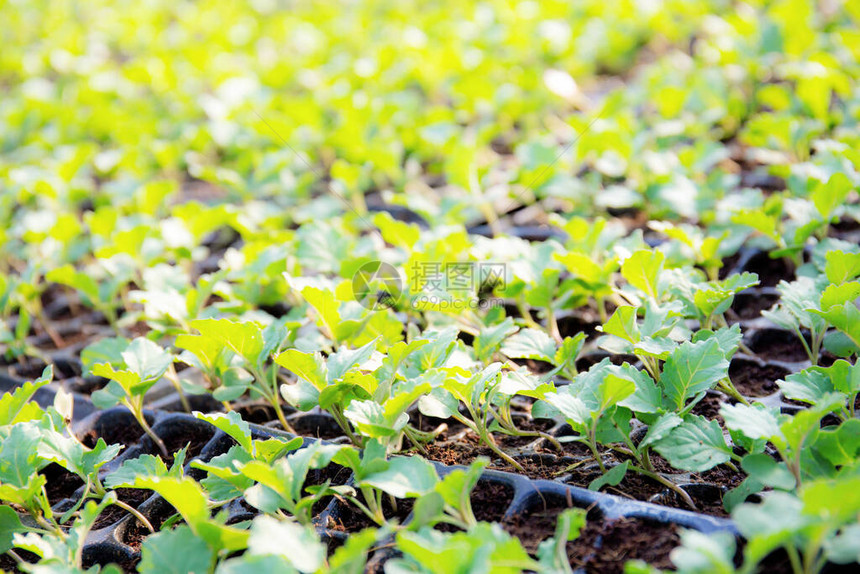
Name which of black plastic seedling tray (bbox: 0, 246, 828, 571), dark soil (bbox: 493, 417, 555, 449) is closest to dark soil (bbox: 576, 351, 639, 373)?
black plastic seedling tray (bbox: 0, 246, 828, 571)

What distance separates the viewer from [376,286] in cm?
126

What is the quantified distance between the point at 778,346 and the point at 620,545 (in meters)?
0.60

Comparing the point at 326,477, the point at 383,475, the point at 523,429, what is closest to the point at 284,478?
the point at 383,475

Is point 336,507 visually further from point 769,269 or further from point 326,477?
point 769,269

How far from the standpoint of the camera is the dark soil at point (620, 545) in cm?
81

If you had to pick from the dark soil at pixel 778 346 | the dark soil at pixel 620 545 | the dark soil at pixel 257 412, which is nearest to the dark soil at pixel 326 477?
the dark soil at pixel 257 412

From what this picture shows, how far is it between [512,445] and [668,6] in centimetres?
213

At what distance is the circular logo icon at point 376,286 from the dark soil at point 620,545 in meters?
0.53

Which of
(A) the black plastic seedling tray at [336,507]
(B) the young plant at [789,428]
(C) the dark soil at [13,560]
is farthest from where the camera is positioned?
(C) the dark soil at [13,560]

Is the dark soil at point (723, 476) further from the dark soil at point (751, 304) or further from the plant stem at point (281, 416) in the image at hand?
the plant stem at point (281, 416)

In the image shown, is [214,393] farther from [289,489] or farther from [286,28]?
[286,28]

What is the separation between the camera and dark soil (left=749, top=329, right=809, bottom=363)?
1221mm

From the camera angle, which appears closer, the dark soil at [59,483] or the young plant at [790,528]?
the young plant at [790,528]

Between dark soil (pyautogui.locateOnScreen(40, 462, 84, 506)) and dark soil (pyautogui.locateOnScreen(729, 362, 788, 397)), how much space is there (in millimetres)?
1065
